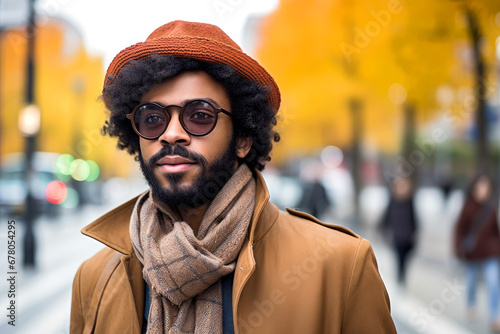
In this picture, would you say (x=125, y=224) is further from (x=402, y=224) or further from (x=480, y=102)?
(x=480, y=102)

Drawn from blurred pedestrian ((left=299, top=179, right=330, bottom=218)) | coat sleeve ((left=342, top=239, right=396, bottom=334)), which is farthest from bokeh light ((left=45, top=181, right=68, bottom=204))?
coat sleeve ((left=342, top=239, right=396, bottom=334))

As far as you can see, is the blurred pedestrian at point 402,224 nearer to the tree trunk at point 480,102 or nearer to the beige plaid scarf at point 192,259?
the tree trunk at point 480,102

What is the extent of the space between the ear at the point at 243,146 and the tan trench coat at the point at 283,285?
0.18 meters

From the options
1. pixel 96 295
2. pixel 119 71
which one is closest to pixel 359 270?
pixel 96 295

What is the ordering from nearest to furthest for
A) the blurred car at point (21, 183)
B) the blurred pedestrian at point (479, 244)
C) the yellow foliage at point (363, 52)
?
the blurred pedestrian at point (479, 244) → the yellow foliage at point (363, 52) → the blurred car at point (21, 183)

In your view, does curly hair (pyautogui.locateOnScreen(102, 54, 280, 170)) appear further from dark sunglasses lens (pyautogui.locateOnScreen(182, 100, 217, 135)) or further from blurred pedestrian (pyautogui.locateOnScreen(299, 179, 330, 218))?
blurred pedestrian (pyautogui.locateOnScreen(299, 179, 330, 218))

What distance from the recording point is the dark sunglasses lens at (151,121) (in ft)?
6.31

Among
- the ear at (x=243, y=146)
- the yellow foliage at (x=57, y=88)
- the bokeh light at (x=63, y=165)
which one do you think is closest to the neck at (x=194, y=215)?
the ear at (x=243, y=146)

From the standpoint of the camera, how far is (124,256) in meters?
1.96

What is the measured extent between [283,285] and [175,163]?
0.63 meters

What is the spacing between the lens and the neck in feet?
6.52

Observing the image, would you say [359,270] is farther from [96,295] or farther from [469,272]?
[469,272]

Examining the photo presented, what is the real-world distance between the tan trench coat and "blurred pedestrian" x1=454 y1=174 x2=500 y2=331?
15.6 ft

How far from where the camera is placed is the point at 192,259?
1.77 metres
